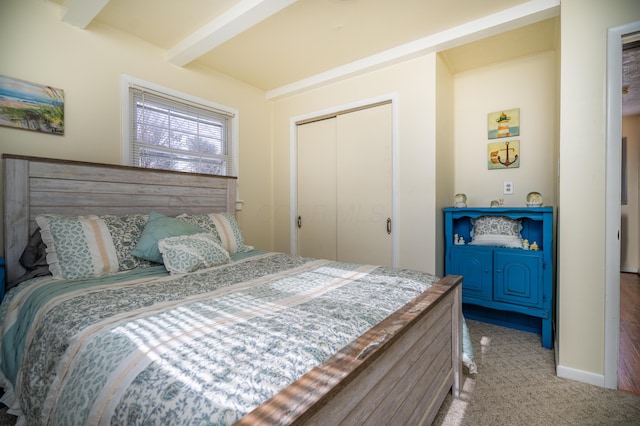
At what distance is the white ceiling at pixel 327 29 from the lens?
6.98 feet

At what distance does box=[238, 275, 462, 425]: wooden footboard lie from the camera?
62cm

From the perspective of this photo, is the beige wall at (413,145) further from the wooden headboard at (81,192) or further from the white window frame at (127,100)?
the wooden headboard at (81,192)

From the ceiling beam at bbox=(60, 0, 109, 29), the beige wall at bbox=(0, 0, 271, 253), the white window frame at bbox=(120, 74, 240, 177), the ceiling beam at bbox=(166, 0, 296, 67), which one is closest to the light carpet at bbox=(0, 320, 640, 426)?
the beige wall at bbox=(0, 0, 271, 253)

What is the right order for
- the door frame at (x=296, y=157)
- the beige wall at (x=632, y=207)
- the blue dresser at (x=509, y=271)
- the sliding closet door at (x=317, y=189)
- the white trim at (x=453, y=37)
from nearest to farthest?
the white trim at (x=453, y=37) → the blue dresser at (x=509, y=271) → the door frame at (x=296, y=157) → the sliding closet door at (x=317, y=189) → the beige wall at (x=632, y=207)

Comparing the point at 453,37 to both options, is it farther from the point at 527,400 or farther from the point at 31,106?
the point at 31,106

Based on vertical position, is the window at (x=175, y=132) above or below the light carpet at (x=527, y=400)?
above

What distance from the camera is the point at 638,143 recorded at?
434 centimetres

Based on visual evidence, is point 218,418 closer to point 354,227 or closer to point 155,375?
point 155,375

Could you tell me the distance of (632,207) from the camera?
4.41m

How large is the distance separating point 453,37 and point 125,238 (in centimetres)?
295

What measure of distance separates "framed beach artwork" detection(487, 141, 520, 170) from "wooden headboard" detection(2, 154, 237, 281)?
114 inches

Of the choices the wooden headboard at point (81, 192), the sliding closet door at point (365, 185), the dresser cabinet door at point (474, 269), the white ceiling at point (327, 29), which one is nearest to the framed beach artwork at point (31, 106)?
the wooden headboard at point (81, 192)

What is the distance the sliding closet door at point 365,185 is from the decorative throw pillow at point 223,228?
1186 mm

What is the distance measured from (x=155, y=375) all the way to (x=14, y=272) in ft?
6.04
